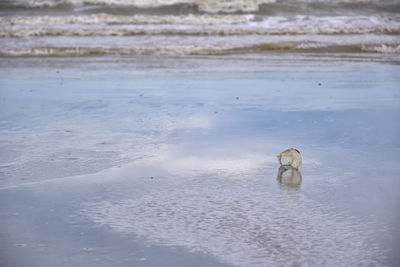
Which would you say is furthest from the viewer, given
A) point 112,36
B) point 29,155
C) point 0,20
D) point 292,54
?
point 0,20

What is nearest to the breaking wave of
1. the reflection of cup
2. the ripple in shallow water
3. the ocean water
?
the ocean water

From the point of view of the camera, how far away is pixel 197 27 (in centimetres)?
1664

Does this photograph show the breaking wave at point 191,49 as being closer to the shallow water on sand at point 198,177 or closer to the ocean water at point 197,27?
the ocean water at point 197,27

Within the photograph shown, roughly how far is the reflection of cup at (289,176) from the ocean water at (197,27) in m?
8.05

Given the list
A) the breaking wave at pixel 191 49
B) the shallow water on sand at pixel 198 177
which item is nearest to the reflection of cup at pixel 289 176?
the shallow water on sand at pixel 198 177

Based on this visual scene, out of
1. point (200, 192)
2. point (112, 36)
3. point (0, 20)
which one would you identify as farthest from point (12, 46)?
point (200, 192)

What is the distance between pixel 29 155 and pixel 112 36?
40.0 ft

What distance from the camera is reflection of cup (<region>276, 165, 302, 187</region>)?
295 centimetres

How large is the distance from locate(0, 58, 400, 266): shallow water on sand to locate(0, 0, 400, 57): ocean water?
6.37 meters

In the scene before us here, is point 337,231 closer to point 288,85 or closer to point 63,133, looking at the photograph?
point 63,133

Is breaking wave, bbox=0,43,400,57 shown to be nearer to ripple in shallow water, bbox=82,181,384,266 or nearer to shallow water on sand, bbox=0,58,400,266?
shallow water on sand, bbox=0,58,400,266

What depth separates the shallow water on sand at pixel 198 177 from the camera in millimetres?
2107

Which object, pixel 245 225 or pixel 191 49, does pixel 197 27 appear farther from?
pixel 245 225

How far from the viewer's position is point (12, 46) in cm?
1292
